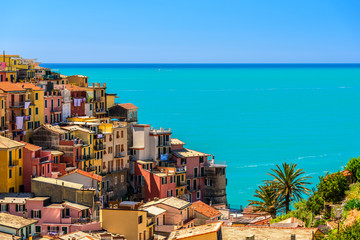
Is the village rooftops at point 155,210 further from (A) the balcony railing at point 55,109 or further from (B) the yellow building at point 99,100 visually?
(B) the yellow building at point 99,100

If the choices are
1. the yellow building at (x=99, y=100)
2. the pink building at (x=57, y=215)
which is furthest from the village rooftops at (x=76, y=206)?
the yellow building at (x=99, y=100)

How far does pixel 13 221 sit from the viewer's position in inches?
1896

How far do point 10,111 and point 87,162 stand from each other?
8786mm

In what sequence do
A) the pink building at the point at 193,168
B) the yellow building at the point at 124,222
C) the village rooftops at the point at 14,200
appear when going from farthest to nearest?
the pink building at the point at 193,168
the village rooftops at the point at 14,200
the yellow building at the point at 124,222

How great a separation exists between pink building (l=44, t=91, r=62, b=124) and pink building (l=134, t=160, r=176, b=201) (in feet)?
32.1

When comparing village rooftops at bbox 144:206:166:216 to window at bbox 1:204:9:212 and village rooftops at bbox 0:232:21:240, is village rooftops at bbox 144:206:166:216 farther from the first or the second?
village rooftops at bbox 0:232:21:240

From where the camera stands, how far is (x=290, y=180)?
5366 cm

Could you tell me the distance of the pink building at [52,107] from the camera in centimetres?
7412

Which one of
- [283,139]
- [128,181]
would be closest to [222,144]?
[283,139]

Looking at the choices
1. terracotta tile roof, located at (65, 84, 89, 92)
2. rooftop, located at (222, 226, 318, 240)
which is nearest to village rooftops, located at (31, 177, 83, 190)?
terracotta tile roof, located at (65, 84, 89, 92)

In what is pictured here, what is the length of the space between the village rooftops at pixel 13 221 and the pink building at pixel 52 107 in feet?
82.2

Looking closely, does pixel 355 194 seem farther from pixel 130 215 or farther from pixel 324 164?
pixel 324 164

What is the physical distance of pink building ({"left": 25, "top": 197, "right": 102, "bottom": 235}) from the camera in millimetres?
52731

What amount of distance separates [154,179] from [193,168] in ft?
21.9
